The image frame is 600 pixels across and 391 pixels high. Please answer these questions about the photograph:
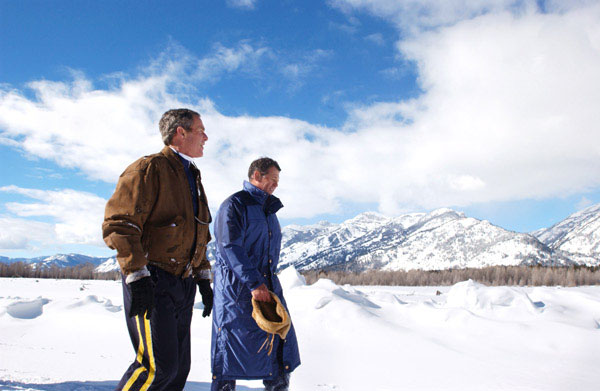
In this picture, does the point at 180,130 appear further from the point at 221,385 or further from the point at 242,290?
the point at 221,385

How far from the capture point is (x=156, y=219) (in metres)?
2.56

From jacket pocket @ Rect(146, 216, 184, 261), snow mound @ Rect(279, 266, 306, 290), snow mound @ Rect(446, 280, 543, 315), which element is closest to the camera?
jacket pocket @ Rect(146, 216, 184, 261)

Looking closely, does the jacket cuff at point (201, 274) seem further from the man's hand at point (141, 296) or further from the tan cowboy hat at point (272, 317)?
the man's hand at point (141, 296)

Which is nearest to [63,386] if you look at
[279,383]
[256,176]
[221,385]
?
[221,385]

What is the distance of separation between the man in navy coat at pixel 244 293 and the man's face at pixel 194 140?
19.5 inches

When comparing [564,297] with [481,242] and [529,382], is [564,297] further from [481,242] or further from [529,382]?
[481,242]

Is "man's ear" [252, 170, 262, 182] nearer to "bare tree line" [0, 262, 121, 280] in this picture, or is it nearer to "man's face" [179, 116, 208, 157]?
"man's face" [179, 116, 208, 157]

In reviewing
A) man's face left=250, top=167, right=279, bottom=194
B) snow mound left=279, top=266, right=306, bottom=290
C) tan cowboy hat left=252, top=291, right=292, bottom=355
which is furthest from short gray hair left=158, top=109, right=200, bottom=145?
snow mound left=279, top=266, right=306, bottom=290

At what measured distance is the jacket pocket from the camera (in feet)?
8.29

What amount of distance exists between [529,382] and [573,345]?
162 centimetres

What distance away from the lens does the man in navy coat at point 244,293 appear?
3.02m

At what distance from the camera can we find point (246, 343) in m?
3.05

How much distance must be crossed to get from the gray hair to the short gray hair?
2.45ft

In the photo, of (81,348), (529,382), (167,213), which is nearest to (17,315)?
(81,348)
